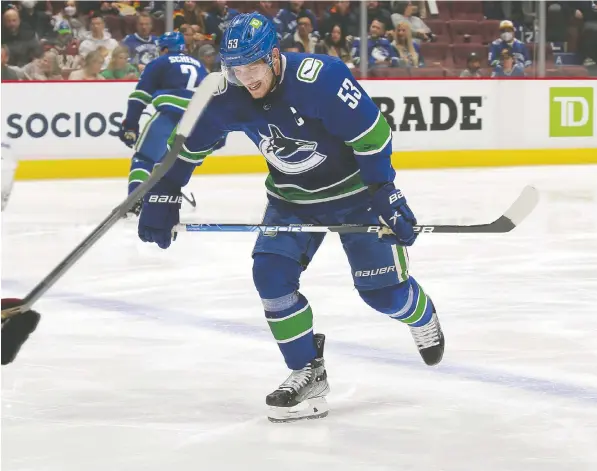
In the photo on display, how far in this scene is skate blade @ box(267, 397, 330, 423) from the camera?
2977mm

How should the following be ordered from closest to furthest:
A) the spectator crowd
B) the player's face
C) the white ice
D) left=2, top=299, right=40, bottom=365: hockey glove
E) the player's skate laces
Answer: left=2, top=299, right=40, bottom=365: hockey glove
the white ice
the player's face
the player's skate laces
the spectator crowd

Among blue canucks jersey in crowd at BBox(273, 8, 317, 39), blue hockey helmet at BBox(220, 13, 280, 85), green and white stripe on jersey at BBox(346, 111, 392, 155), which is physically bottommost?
blue canucks jersey in crowd at BBox(273, 8, 317, 39)

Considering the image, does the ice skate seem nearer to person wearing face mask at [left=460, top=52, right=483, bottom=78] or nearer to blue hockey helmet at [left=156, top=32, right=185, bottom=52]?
blue hockey helmet at [left=156, top=32, right=185, bottom=52]

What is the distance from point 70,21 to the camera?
874 centimetres

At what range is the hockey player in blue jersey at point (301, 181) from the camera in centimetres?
288

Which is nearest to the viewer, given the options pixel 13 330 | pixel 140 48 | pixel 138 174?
pixel 13 330

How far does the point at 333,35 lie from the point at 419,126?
0.95 m

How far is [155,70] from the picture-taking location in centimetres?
679

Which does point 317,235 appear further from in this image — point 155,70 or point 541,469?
point 155,70

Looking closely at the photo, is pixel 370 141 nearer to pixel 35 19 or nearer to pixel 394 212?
pixel 394 212

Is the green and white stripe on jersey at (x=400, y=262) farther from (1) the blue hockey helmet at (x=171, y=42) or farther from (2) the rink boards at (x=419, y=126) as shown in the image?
(2) the rink boards at (x=419, y=126)

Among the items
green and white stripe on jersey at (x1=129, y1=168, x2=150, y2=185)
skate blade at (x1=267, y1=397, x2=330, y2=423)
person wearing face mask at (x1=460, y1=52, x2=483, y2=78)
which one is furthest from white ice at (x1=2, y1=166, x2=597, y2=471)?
person wearing face mask at (x1=460, y1=52, x2=483, y2=78)

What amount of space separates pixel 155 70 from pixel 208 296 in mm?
2421

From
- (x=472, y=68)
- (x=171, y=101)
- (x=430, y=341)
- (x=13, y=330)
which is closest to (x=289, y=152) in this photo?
(x=430, y=341)
